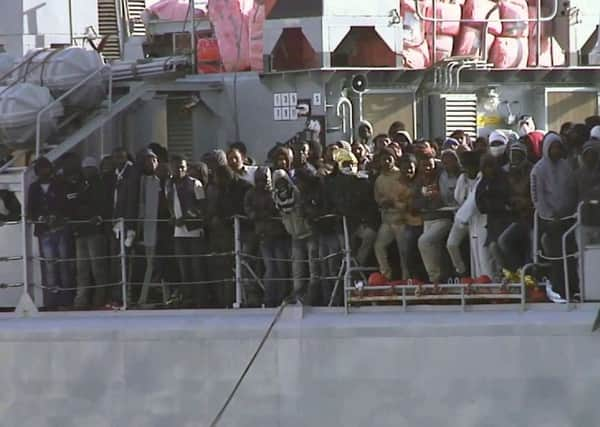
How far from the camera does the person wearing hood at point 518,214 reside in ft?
39.0

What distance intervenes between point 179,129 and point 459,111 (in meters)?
2.21

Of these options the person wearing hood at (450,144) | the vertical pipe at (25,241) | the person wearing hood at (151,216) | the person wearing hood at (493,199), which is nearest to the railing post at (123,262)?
the person wearing hood at (151,216)

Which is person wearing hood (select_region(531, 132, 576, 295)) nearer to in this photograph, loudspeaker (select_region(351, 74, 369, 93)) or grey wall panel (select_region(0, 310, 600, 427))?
grey wall panel (select_region(0, 310, 600, 427))

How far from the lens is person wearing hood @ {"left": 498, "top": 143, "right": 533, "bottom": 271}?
11883 mm

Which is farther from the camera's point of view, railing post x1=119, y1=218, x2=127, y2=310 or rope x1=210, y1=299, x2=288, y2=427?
railing post x1=119, y1=218, x2=127, y2=310

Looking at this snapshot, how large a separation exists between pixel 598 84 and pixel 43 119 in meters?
4.40

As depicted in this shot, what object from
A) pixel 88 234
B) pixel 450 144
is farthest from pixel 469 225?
pixel 88 234

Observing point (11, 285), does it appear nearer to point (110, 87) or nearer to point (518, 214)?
point (110, 87)

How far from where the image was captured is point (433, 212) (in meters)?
12.2

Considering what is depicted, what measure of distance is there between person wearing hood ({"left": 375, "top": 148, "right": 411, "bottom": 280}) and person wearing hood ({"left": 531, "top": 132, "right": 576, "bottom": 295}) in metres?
0.97

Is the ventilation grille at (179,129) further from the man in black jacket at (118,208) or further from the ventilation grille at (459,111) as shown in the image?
the ventilation grille at (459,111)

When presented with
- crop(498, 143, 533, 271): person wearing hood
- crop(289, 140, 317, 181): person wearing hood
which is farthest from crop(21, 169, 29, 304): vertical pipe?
crop(498, 143, 533, 271): person wearing hood

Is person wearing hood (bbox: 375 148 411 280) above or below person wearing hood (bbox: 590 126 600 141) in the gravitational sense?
below

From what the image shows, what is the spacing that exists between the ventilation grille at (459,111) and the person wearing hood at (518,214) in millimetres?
2323
